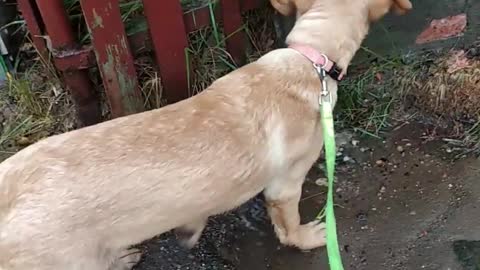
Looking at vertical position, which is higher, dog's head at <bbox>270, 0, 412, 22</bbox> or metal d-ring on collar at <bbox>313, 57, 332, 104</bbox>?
dog's head at <bbox>270, 0, 412, 22</bbox>

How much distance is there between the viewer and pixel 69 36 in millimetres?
3920

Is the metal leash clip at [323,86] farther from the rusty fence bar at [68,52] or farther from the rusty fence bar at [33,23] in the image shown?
the rusty fence bar at [33,23]

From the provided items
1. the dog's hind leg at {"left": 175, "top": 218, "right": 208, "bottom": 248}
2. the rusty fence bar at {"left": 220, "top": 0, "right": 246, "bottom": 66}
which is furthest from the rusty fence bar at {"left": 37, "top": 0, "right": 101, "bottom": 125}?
the dog's hind leg at {"left": 175, "top": 218, "right": 208, "bottom": 248}

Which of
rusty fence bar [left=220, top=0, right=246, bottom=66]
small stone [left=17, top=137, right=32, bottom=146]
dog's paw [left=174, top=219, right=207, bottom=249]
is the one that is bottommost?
dog's paw [left=174, top=219, right=207, bottom=249]

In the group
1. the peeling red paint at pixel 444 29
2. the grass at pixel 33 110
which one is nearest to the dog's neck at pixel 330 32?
the peeling red paint at pixel 444 29

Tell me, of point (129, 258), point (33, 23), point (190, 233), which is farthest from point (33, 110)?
point (190, 233)

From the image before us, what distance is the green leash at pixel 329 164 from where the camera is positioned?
2.77 m

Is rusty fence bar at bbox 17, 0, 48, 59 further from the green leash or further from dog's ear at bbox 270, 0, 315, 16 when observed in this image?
the green leash

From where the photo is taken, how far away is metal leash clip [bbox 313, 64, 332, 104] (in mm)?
3080

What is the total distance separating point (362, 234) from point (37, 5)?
189 centimetres

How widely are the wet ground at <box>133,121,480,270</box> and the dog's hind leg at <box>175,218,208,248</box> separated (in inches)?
5.7

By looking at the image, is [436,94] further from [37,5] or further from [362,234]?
[37,5]

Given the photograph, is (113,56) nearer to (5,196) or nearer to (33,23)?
(33,23)

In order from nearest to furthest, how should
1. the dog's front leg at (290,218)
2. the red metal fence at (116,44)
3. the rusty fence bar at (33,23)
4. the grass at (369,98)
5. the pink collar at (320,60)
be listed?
the pink collar at (320,60), the dog's front leg at (290,218), the red metal fence at (116,44), the rusty fence bar at (33,23), the grass at (369,98)
